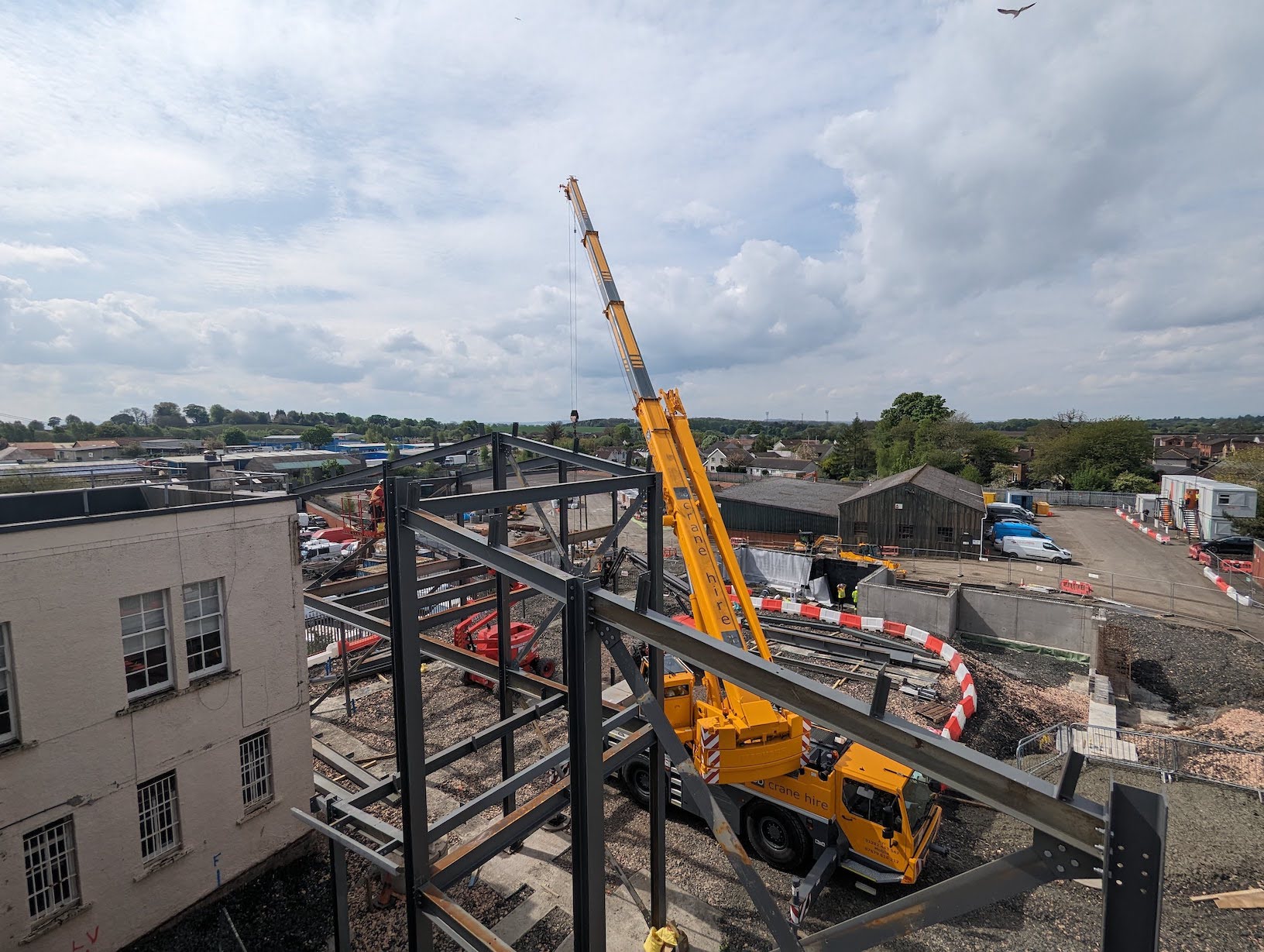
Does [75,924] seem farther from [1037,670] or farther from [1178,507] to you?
[1178,507]

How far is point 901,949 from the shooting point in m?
7.95

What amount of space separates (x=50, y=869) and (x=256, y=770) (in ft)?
8.64

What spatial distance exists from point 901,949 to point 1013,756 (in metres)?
7.26

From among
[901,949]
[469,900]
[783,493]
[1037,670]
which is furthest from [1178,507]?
[469,900]

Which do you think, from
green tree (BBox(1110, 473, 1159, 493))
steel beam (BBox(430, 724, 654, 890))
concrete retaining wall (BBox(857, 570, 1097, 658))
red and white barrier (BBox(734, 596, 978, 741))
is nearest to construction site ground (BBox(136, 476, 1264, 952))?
red and white barrier (BBox(734, 596, 978, 741))

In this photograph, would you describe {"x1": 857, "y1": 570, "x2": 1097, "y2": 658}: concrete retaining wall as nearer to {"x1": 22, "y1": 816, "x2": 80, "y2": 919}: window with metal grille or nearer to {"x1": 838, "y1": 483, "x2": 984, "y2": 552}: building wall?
{"x1": 838, "y1": 483, "x2": 984, "y2": 552}: building wall

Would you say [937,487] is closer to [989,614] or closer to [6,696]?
[989,614]

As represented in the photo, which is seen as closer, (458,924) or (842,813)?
(458,924)

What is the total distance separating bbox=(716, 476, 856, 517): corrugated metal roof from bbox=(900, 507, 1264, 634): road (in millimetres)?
5808

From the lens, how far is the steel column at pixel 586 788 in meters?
4.86

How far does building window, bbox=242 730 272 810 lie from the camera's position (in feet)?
32.4

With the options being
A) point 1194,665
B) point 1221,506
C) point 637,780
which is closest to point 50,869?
point 637,780

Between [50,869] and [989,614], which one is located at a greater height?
[50,869]

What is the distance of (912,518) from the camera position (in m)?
30.3
